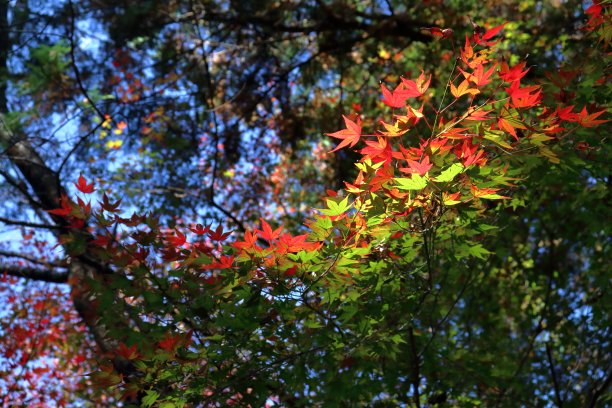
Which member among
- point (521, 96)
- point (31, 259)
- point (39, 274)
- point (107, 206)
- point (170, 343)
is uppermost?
point (31, 259)

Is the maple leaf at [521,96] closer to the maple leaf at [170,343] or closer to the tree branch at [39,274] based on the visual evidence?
the maple leaf at [170,343]


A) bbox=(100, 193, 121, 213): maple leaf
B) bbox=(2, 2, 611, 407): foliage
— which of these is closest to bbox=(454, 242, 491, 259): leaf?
bbox=(2, 2, 611, 407): foliage

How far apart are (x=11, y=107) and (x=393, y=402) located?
17.9 feet

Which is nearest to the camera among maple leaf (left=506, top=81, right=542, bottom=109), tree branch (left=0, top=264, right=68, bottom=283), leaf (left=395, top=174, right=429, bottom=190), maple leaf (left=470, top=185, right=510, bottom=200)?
leaf (left=395, top=174, right=429, bottom=190)

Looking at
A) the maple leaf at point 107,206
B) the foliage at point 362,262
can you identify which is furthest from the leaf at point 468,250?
the maple leaf at point 107,206

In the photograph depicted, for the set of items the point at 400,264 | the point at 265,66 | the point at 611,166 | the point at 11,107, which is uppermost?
the point at 265,66

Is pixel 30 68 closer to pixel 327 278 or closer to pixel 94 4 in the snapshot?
pixel 94 4

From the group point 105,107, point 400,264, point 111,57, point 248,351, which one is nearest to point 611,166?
point 400,264

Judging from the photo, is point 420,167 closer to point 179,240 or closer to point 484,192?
point 484,192

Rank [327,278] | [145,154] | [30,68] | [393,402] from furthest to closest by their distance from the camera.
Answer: [145,154], [30,68], [393,402], [327,278]

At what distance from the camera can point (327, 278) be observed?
2.37 m

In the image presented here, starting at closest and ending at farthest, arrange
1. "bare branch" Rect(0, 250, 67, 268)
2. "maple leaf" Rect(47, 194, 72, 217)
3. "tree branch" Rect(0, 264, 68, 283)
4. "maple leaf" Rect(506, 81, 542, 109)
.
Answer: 1. "maple leaf" Rect(506, 81, 542, 109)
2. "maple leaf" Rect(47, 194, 72, 217)
3. "bare branch" Rect(0, 250, 67, 268)
4. "tree branch" Rect(0, 264, 68, 283)

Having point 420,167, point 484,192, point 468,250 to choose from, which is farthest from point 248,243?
point 468,250

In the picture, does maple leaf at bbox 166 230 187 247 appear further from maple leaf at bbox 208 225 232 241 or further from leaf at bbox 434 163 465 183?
leaf at bbox 434 163 465 183
